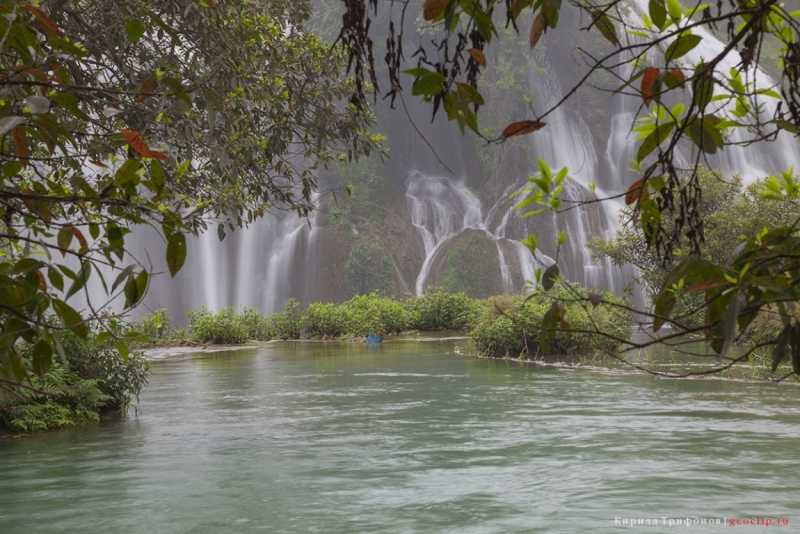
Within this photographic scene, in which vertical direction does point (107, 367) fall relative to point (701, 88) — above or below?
below

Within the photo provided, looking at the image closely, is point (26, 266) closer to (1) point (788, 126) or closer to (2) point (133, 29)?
(2) point (133, 29)

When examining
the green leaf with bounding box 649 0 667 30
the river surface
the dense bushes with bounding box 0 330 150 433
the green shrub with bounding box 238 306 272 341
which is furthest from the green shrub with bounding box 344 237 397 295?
the green leaf with bounding box 649 0 667 30

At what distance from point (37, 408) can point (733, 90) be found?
25.3 feet

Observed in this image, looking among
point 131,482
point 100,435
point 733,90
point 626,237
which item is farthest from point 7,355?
point 626,237

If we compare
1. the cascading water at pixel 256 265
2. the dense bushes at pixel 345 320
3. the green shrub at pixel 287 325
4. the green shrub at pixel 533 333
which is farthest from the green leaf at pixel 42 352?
the cascading water at pixel 256 265

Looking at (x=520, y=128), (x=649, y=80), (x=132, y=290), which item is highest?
(x=649, y=80)

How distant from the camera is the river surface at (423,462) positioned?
511cm

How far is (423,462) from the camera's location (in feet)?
21.5

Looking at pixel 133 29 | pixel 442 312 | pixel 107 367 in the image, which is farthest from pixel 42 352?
pixel 442 312

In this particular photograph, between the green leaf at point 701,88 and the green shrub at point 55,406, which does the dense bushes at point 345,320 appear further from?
the green leaf at point 701,88

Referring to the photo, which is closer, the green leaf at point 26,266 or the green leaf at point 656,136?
the green leaf at point 656,136

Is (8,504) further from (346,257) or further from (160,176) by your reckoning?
(346,257)

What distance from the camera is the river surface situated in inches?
201

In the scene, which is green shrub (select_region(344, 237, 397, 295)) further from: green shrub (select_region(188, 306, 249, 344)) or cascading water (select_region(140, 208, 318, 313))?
green shrub (select_region(188, 306, 249, 344))
